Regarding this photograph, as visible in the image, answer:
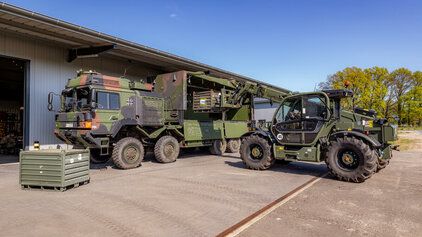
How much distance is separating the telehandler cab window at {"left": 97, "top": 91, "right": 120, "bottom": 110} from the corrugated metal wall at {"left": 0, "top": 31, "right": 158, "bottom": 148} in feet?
15.3

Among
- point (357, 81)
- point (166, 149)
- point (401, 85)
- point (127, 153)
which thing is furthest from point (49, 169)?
point (401, 85)

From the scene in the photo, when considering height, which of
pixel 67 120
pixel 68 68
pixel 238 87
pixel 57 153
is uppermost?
pixel 68 68

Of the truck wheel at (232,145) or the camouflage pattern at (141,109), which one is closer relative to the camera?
the camouflage pattern at (141,109)

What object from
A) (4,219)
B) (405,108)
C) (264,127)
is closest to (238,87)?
(264,127)

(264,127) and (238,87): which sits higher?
(238,87)

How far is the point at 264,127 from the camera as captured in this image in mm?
10516

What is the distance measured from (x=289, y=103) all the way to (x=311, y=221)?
518 cm

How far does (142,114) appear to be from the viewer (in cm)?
1069

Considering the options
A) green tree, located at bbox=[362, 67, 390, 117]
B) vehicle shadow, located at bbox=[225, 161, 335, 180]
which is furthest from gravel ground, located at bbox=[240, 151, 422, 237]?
green tree, located at bbox=[362, 67, 390, 117]

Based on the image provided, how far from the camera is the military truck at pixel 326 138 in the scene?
763cm

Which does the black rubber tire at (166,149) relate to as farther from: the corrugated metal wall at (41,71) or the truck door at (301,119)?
the corrugated metal wall at (41,71)

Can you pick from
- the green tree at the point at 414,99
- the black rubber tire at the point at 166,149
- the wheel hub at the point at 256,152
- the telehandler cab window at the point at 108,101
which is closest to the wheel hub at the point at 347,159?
the wheel hub at the point at 256,152

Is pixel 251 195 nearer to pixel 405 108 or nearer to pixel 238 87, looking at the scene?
pixel 238 87

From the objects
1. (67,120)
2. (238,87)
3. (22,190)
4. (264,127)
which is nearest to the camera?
(22,190)
